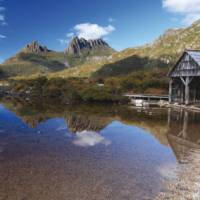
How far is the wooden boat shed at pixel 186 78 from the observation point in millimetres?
37562

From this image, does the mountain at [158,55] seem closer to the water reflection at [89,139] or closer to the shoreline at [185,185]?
the water reflection at [89,139]

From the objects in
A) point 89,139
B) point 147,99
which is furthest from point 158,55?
point 89,139

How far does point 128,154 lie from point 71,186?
6.05 meters

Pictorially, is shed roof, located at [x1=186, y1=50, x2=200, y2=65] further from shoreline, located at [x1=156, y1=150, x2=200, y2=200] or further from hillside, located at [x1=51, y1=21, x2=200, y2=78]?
hillside, located at [x1=51, y1=21, x2=200, y2=78]

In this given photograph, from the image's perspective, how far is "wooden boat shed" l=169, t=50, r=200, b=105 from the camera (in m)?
37.6

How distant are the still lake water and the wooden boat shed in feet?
52.3

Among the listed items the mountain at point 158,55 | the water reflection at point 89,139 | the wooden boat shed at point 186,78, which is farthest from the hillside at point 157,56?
the water reflection at point 89,139

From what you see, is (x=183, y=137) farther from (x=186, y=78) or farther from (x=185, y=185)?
(x=186, y=78)

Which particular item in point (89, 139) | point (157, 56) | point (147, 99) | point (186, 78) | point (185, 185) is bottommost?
point (89, 139)

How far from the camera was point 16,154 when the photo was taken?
1505 cm

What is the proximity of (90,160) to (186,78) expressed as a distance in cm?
3070

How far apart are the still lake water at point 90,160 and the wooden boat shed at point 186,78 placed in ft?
52.3

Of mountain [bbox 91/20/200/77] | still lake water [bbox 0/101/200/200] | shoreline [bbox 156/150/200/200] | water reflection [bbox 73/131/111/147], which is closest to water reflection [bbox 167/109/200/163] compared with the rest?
still lake water [bbox 0/101/200/200]

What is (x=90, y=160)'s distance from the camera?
1396cm
